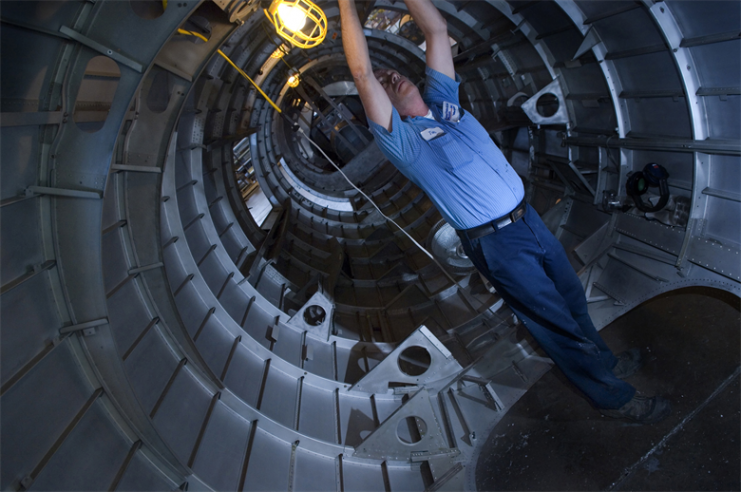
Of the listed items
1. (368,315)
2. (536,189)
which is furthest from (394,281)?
(536,189)

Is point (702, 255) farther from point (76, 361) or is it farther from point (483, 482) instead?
point (76, 361)

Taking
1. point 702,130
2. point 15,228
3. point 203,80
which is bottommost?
point 702,130

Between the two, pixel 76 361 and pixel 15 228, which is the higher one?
pixel 15 228

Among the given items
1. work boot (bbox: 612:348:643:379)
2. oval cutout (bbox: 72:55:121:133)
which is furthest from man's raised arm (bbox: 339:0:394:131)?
work boot (bbox: 612:348:643:379)

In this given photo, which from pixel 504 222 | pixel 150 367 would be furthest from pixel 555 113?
pixel 150 367

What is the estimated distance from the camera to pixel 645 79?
12.4 feet

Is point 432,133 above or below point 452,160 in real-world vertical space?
above

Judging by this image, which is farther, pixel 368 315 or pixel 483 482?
Result: pixel 368 315

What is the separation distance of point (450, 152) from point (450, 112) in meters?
0.32

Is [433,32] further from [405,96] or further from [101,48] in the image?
[101,48]

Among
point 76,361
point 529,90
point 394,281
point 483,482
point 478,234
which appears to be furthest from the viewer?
point 394,281

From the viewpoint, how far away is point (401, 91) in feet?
8.87

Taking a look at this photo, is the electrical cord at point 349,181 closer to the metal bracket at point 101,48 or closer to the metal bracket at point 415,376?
the metal bracket at point 101,48

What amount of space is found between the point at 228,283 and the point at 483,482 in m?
3.36
